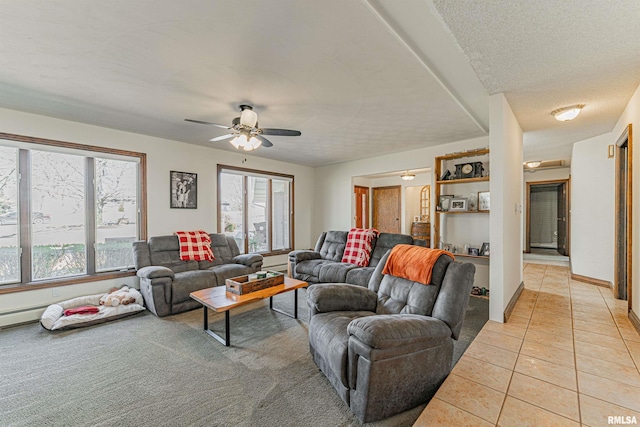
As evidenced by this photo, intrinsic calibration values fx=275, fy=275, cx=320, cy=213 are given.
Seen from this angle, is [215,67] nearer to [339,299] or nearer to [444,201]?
[339,299]

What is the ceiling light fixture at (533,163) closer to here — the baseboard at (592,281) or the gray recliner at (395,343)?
the baseboard at (592,281)

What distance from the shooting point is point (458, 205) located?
4.45 metres

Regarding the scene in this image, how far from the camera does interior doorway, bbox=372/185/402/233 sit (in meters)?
7.77

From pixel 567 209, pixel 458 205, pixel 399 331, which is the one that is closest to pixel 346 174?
pixel 458 205

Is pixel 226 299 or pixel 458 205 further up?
pixel 458 205

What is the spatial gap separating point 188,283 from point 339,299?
224 centimetres

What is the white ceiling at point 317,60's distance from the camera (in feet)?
5.47

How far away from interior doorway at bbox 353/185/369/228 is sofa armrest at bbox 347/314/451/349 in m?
5.70

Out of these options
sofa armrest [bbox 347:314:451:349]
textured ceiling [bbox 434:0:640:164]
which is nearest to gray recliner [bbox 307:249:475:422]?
sofa armrest [bbox 347:314:451:349]

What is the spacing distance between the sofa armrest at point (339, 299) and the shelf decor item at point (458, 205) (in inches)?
108

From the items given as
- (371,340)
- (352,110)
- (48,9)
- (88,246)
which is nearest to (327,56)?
(352,110)

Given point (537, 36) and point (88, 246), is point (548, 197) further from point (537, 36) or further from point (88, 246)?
point (88, 246)

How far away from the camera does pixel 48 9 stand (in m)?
1.63

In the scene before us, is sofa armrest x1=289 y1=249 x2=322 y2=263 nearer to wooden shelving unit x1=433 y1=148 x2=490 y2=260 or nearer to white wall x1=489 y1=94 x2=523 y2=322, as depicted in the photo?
wooden shelving unit x1=433 y1=148 x2=490 y2=260
